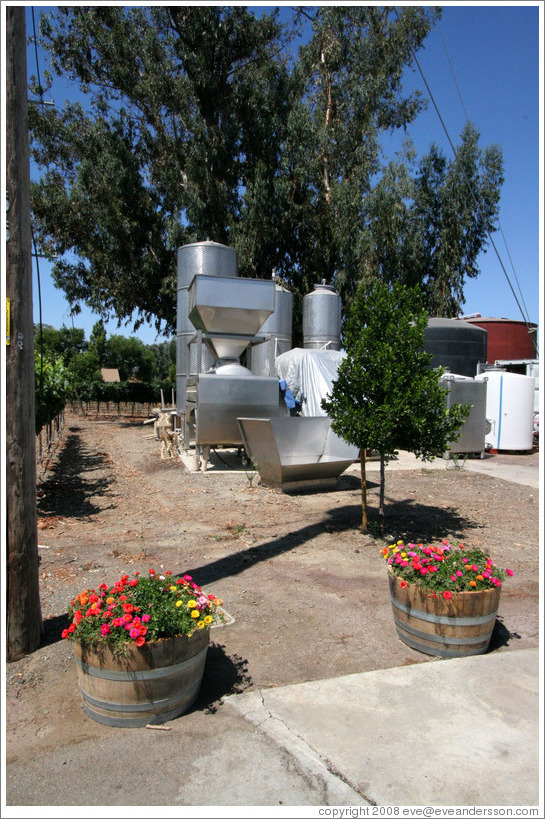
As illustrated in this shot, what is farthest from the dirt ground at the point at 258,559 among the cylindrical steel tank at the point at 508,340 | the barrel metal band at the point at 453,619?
the cylindrical steel tank at the point at 508,340

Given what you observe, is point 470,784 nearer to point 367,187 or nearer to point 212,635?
point 212,635

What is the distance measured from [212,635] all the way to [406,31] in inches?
1143

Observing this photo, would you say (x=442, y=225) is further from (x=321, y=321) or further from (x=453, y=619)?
(x=453, y=619)

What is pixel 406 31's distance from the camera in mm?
25219

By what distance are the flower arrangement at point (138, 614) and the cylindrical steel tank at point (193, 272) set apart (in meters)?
11.2

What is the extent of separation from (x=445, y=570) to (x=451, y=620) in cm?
35

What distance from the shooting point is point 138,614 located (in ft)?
10.3

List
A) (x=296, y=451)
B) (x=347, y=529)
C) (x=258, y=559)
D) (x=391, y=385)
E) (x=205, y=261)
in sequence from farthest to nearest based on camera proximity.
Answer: (x=205, y=261), (x=296, y=451), (x=347, y=529), (x=391, y=385), (x=258, y=559)

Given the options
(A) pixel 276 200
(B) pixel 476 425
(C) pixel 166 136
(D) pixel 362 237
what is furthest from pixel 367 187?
(B) pixel 476 425

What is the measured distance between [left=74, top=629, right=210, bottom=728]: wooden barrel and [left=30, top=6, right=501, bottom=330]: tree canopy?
21084mm

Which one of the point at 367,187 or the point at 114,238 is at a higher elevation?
the point at 367,187

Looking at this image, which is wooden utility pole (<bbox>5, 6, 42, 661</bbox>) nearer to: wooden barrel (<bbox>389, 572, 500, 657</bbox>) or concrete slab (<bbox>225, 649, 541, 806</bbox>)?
concrete slab (<bbox>225, 649, 541, 806</bbox>)

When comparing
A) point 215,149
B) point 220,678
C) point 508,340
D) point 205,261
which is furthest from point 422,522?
point 508,340

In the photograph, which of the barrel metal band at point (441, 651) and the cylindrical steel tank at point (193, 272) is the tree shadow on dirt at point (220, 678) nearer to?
the barrel metal band at point (441, 651)
